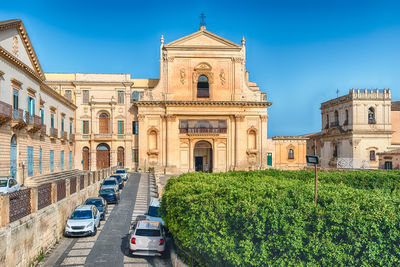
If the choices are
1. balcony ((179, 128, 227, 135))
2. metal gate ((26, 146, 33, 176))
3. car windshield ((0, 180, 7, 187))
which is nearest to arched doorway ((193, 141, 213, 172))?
balcony ((179, 128, 227, 135))

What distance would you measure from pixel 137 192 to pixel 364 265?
82.5ft

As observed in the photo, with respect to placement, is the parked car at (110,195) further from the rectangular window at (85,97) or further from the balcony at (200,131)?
the rectangular window at (85,97)

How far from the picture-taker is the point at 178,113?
47.6 meters

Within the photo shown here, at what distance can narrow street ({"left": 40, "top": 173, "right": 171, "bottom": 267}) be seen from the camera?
15.2m

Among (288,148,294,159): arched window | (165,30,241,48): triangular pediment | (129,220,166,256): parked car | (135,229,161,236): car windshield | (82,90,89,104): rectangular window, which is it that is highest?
(165,30,241,48): triangular pediment

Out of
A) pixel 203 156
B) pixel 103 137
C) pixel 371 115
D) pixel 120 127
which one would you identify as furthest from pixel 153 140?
pixel 371 115

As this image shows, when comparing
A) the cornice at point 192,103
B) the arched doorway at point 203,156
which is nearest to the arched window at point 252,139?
the cornice at point 192,103

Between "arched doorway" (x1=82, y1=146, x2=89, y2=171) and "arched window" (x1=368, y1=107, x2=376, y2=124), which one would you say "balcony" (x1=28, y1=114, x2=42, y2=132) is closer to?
"arched doorway" (x1=82, y1=146, x2=89, y2=171)

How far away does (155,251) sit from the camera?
1576 cm

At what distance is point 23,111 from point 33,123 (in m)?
1.97

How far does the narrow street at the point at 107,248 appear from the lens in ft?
50.0

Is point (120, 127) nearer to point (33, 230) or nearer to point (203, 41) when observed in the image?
point (203, 41)

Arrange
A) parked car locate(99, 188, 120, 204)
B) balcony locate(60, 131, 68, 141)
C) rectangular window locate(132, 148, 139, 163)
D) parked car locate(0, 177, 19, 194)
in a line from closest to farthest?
parked car locate(0, 177, 19, 194), parked car locate(99, 188, 120, 204), balcony locate(60, 131, 68, 141), rectangular window locate(132, 148, 139, 163)

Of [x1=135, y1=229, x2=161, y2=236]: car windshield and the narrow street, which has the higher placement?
[x1=135, y1=229, x2=161, y2=236]: car windshield
